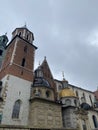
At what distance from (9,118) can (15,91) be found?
464cm

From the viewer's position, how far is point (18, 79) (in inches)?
987

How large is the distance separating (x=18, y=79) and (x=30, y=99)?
14.3ft

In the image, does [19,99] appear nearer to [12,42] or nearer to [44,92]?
[44,92]

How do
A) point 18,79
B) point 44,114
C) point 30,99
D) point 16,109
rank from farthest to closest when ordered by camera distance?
point 18,79 → point 30,99 → point 44,114 → point 16,109

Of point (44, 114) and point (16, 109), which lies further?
point (44, 114)

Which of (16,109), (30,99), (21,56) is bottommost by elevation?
(16,109)

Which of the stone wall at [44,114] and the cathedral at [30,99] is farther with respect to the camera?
the stone wall at [44,114]

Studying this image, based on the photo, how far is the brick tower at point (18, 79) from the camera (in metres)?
21.0

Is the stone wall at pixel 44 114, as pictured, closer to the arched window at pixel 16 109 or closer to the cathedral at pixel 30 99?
the cathedral at pixel 30 99

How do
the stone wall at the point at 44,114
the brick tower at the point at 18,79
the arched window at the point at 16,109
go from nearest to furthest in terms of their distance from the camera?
the brick tower at the point at 18,79
the arched window at the point at 16,109
the stone wall at the point at 44,114

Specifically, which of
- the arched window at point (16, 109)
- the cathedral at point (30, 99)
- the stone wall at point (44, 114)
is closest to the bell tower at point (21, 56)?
the cathedral at point (30, 99)

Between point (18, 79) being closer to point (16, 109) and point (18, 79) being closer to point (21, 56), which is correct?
point (16, 109)

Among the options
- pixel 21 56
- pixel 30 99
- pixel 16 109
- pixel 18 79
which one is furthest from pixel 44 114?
pixel 21 56

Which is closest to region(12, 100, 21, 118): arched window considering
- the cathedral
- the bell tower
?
the cathedral
